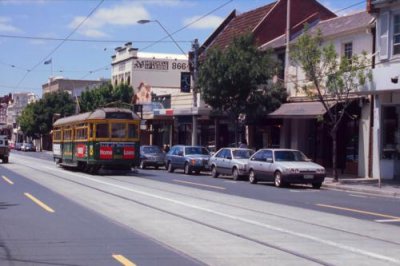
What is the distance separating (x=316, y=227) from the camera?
504 inches

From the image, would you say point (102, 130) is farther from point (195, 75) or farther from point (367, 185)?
point (367, 185)

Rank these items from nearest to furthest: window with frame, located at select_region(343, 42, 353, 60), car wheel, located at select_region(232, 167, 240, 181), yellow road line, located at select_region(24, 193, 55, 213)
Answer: yellow road line, located at select_region(24, 193, 55, 213), car wheel, located at select_region(232, 167, 240, 181), window with frame, located at select_region(343, 42, 353, 60)

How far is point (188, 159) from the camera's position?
1374 inches

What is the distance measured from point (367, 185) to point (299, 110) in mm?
7818

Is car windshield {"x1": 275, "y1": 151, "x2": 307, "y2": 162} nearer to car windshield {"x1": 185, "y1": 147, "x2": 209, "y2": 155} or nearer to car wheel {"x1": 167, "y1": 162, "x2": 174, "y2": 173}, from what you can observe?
car windshield {"x1": 185, "y1": 147, "x2": 209, "y2": 155}

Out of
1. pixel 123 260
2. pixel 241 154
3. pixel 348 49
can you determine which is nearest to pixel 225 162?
pixel 241 154

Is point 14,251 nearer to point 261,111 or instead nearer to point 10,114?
point 261,111

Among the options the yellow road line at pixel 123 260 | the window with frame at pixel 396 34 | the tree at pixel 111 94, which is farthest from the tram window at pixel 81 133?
the tree at pixel 111 94

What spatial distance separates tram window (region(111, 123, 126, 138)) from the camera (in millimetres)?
31203

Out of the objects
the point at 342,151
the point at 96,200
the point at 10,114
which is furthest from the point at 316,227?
the point at 10,114

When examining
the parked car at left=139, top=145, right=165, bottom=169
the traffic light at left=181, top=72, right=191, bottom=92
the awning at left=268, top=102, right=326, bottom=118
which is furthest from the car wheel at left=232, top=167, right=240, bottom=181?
the traffic light at left=181, top=72, right=191, bottom=92

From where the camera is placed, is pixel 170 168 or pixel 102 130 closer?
pixel 102 130

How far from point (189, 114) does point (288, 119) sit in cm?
993

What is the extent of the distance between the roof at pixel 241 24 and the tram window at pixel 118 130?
1398cm
